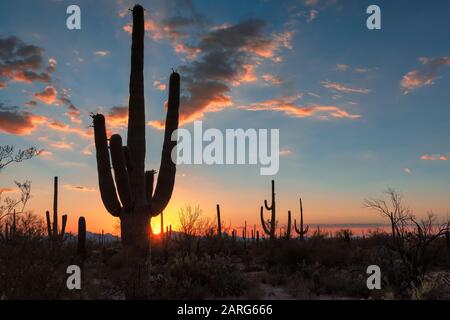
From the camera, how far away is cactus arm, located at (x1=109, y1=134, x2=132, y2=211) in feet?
37.8

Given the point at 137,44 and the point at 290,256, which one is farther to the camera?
the point at 290,256

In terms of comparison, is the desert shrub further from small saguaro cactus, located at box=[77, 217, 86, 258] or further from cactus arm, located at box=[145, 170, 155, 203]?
small saguaro cactus, located at box=[77, 217, 86, 258]

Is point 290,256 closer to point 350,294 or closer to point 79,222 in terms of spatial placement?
point 350,294

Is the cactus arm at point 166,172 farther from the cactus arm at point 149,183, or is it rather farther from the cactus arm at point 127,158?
the cactus arm at point 127,158

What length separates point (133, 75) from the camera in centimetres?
1308

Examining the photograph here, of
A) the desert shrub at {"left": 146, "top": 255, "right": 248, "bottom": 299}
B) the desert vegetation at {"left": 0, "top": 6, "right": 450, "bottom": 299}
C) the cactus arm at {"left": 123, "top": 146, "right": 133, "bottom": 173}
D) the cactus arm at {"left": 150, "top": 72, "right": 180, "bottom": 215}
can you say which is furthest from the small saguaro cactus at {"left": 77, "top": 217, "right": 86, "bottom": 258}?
the cactus arm at {"left": 123, "top": 146, "right": 133, "bottom": 173}

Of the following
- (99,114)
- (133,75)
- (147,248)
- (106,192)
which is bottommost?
(147,248)

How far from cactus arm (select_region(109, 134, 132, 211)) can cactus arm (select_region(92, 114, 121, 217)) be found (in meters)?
0.33

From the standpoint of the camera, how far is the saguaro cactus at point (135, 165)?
1187 cm

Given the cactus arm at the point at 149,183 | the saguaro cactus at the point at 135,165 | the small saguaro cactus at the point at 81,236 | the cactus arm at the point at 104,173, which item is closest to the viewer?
the saguaro cactus at the point at 135,165

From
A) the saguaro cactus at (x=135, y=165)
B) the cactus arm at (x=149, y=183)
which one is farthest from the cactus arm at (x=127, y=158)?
the cactus arm at (x=149, y=183)

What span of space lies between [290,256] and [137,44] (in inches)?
364

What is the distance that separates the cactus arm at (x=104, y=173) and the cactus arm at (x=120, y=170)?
1.08 ft
